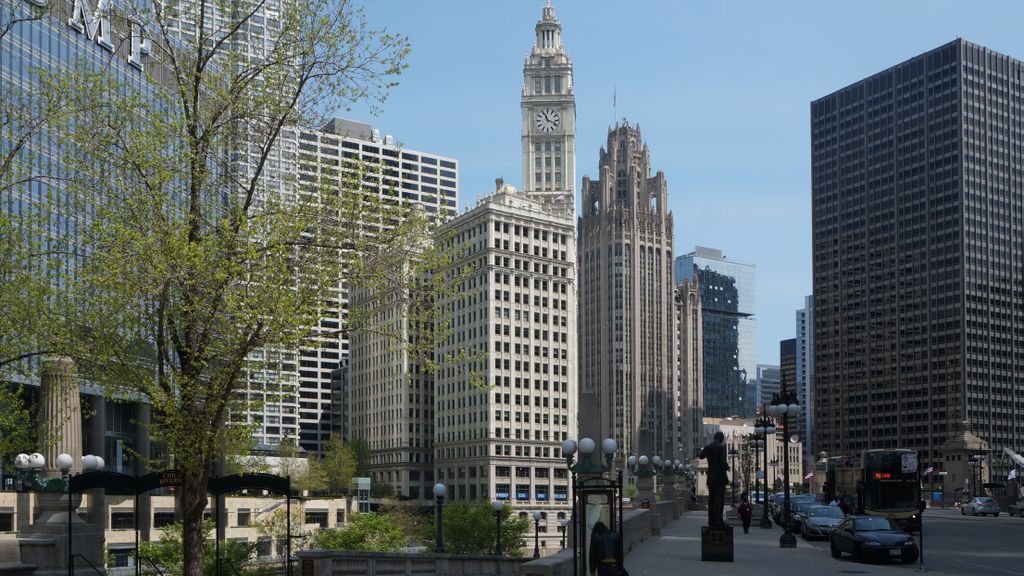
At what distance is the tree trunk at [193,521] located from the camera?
27.3 m

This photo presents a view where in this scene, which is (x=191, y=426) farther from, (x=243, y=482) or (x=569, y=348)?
(x=569, y=348)

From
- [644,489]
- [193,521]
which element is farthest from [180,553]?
[644,489]

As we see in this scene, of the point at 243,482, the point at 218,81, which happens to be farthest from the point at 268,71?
the point at 243,482

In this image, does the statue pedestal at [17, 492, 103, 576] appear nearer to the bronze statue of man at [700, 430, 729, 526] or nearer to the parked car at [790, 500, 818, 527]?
the bronze statue of man at [700, 430, 729, 526]

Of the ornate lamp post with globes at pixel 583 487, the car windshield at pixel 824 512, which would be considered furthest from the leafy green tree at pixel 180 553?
the car windshield at pixel 824 512

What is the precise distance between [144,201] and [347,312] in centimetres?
576

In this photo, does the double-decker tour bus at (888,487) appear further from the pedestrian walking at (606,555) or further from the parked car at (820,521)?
the pedestrian walking at (606,555)

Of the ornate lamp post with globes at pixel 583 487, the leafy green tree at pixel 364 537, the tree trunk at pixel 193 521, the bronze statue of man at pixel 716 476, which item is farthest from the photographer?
the leafy green tree at pixel 364 537

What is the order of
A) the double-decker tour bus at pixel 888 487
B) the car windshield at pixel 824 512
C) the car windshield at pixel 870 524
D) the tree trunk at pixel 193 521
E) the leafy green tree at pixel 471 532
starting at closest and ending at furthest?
the tree trunk at pixel 193 521 < the car windshield at pixel 870 524 < the car windshield at pixel 824 512 < the double-decker tour bus at pixel 888 487 < the leafy green tree at pixel 471 532

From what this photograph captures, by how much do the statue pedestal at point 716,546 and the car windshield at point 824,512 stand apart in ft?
58.0

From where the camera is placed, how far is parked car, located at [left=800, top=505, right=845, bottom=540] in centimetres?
5055

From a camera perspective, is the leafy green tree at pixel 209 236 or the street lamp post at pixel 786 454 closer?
the leafy green tree at pixel 209 236

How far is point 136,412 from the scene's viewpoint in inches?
3558

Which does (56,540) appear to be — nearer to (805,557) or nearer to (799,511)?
(805,557)
